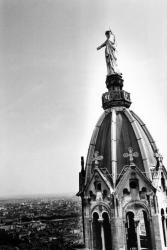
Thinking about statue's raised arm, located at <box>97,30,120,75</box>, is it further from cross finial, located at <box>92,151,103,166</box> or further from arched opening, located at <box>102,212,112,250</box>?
arched opening, located at <box>102,212,112,250</box>

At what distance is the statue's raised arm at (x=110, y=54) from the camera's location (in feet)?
86.2

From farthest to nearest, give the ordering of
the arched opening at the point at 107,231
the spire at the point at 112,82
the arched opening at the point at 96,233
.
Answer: the spire at the point at 112,82, the arched opening at the point at 96,233, the arched opening at the point at 107,231

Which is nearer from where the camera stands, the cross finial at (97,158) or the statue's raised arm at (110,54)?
the cross finial at (97,158)

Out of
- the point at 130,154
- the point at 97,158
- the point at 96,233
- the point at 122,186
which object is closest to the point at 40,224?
the point at 96,233

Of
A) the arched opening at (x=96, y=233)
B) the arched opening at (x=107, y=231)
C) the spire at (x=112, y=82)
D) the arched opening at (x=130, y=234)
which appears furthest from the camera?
the spire at (x=112, y=82)

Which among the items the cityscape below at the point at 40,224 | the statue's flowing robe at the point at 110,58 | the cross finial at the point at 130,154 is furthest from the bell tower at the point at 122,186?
the cityscape below at the point at 40,224

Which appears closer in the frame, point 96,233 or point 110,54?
point 96,233

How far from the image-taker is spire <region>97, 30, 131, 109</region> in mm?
25500

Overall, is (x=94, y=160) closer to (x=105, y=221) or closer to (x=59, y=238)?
(x=105, y=221)

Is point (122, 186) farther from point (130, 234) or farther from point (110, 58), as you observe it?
point (110, 58)

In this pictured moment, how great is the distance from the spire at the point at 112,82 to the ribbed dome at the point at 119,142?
0.74 metres

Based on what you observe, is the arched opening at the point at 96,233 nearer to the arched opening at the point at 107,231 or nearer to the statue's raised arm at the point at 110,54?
the arched opening at the point at 107,231

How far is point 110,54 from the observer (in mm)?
26484

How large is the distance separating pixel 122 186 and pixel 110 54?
13.0m
